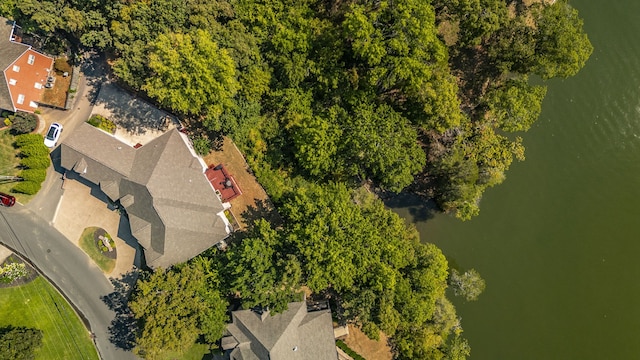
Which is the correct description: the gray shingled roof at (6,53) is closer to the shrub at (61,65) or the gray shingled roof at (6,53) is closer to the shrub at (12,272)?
the shrub at (61,65)

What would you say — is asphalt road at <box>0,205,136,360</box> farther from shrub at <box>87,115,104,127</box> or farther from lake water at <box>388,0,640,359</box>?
lake water at <box>388,0,640,359</box>

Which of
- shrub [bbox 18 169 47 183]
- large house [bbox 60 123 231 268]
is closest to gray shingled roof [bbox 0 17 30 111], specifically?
shrub [bbox 18 169 47 183]

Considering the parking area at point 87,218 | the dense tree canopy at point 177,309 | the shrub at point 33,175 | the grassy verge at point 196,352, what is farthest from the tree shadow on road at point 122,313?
the shrub at point 33,175

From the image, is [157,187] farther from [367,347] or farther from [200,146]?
[367,347]

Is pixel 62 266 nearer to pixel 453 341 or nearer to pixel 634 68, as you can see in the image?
pixel 453 341

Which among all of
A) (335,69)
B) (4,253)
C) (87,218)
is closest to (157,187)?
(87,218)

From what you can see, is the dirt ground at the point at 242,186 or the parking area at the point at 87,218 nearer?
the parking area at the point at 87,218
